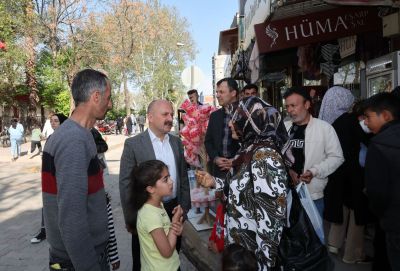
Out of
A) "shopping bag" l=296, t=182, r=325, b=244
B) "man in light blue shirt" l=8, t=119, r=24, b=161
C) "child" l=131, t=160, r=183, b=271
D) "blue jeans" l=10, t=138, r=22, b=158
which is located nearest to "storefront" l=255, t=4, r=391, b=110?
"shopping bag" l=296, t=182, r=325, b=244

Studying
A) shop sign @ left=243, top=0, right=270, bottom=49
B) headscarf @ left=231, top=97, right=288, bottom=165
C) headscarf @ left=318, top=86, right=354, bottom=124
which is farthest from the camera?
shop sign @ left=243, top=0, right=270, bottom=49

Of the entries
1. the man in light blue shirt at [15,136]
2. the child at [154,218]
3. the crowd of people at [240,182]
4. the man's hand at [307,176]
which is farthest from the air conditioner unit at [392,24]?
the man in light blue shirt at [15,136]

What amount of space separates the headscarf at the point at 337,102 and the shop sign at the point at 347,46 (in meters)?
2.18

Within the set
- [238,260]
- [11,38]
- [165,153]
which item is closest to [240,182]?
[238,260]

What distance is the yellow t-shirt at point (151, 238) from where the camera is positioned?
2.61 meters

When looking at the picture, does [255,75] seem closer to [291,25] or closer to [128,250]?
[291,25]

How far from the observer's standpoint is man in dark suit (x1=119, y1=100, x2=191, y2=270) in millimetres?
3307

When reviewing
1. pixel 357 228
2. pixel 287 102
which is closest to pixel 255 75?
pixel 287 102

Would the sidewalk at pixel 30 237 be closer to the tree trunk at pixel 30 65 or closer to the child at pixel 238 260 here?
the child at pixel 238 260

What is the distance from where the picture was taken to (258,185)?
2.45 m

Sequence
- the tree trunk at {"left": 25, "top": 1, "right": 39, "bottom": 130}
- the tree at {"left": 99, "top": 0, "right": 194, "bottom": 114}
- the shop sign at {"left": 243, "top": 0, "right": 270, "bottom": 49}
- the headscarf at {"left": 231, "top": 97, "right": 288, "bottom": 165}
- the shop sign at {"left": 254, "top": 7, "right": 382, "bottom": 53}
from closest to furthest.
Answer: the headscarf at {"left": 231, "top": 97, "right": 288, "bottom": 165} < the shop sign at {"left": 254, "top": 7, "right": 382, "bottom": 53} < the shop sign at {"left": 243, "top": 0, "right": 270, "bottom": 49} < the tree trunk at {"left": 25, "top": 1, "right": 39, "bottom": 130} < the tree at {"left": 99, "top": 0, "right": 194, "bottom": 114}

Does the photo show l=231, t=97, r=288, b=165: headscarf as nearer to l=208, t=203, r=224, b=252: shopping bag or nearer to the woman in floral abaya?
the woman in floral abaya

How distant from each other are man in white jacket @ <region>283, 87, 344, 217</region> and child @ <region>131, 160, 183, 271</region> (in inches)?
58.9

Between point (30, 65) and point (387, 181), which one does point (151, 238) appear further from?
point (30, 65)
